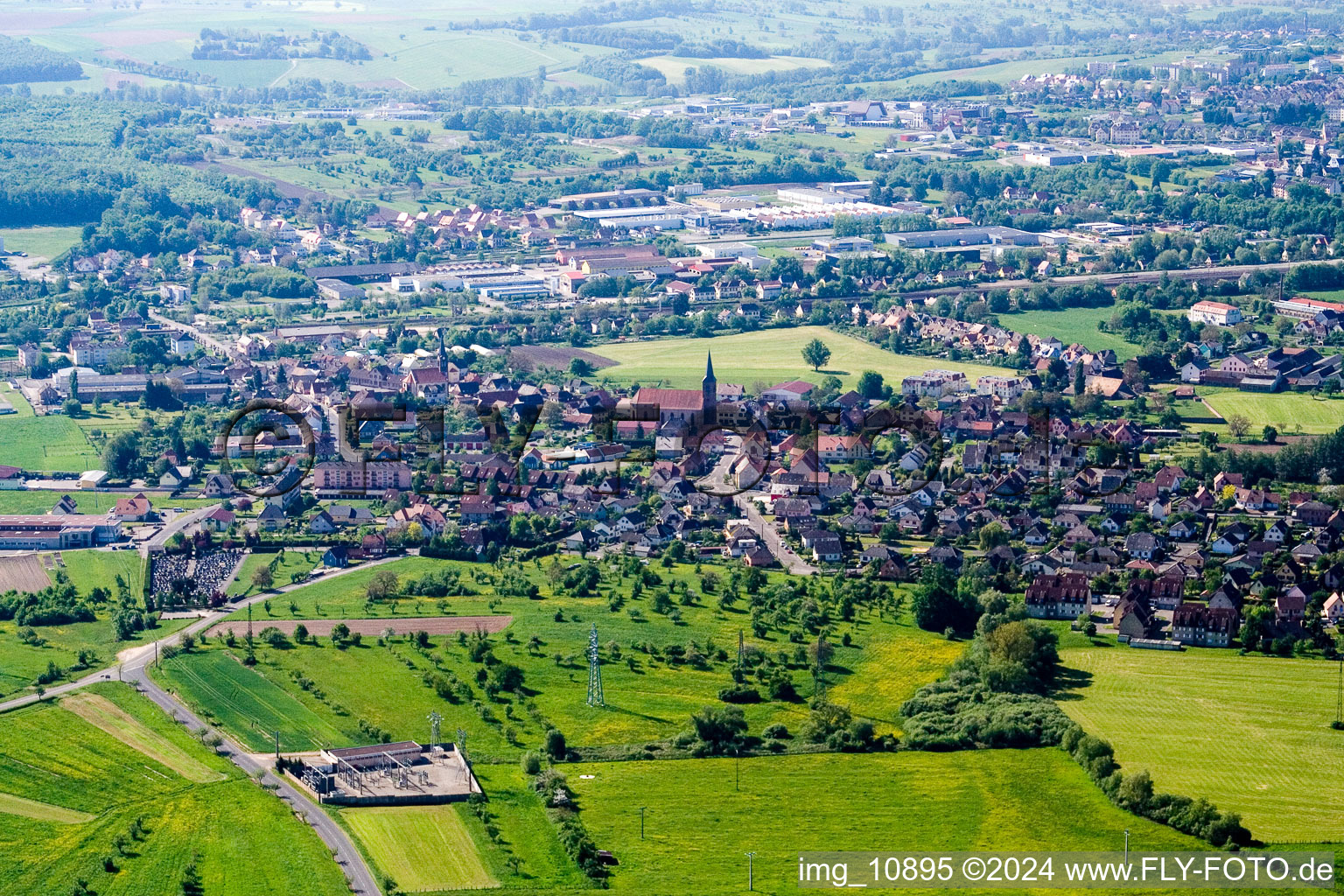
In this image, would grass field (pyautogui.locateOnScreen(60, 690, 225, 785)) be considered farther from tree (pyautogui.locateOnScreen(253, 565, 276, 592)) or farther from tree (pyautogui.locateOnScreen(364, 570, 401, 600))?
tree (pyautogui.locateOnScreen(364, 570, 401, 600))

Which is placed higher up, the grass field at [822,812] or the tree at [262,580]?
the tree at [262,580]

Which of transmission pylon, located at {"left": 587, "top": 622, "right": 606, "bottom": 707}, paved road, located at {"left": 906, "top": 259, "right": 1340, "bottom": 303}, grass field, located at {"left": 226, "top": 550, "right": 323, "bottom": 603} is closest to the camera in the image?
transmission pylon, located at {"left": 587, "top": 622, "right": 606, "bottom": 707}

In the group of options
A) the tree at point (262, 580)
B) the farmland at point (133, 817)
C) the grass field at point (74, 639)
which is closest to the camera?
the farmland at point (133, 817)

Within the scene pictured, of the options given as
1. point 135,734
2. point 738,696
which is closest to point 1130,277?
point 738,696

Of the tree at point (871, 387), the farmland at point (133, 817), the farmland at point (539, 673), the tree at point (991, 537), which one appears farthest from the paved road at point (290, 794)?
the tree at point (871, 387)

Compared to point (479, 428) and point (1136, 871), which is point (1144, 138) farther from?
point (1136, 871)

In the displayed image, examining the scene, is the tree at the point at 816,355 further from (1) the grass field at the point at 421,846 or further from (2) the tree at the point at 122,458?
(1) the grass field at the point at 421,846

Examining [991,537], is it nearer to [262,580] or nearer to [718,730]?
[718,730]

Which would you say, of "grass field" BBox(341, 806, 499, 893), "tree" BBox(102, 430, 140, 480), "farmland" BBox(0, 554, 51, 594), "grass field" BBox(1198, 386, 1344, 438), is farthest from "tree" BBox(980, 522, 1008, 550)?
"tree" BBox(102, 430, 140, 480)
